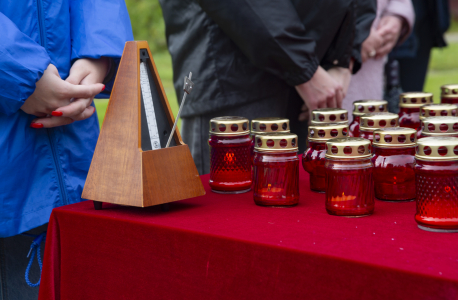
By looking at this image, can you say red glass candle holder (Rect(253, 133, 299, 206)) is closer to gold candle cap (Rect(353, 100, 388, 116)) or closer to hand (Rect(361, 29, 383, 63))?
gold candle cap (Rect(353, 100, 388, 116))

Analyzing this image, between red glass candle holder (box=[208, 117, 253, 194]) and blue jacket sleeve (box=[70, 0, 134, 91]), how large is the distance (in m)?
0.31

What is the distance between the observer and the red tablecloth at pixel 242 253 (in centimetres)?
68

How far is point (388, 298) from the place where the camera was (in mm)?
668

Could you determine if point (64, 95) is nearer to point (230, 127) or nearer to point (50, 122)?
point (50, 122)

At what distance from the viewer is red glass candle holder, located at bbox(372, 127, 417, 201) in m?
0.95

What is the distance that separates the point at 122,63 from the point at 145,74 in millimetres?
50

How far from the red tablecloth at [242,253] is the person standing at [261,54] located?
64 centimetres

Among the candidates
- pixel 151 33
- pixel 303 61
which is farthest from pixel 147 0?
pixel 303 61

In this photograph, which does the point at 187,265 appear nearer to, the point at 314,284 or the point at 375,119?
the point at 314,284

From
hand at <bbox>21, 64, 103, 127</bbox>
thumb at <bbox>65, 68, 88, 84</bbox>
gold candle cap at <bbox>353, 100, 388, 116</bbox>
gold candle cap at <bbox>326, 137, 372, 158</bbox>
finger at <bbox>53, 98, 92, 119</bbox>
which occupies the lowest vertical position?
gold candle cap at <bbox>326, 137, 372, 158</bbox>

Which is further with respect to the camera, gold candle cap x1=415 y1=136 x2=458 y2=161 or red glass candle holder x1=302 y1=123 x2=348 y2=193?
red glass candle holder x1=302 y1=123 x2=348 y2=193

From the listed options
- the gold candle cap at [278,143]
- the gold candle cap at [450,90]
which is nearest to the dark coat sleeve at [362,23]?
the gold candle cap at [450,90]

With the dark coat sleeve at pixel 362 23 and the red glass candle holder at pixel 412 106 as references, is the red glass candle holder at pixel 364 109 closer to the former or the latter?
the red glass candle holder at pixel 412 106

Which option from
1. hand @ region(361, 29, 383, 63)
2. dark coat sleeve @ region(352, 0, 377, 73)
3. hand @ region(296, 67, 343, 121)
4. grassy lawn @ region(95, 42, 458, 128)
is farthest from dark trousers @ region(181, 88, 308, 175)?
grassy lawn @ region(95, 42, 458, 128)
